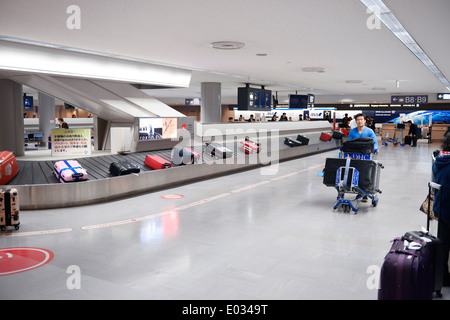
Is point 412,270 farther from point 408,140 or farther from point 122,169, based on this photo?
point 408,140

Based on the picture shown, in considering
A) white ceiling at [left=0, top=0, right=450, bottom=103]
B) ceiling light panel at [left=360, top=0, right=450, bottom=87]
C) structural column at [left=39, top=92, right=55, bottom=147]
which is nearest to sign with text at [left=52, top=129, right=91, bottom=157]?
white ceiling at [left=0, top=0, right=450, bottom=103]

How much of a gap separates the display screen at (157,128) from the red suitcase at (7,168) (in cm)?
378

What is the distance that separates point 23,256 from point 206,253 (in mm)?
2344

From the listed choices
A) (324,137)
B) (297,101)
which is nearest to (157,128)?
(324,137)

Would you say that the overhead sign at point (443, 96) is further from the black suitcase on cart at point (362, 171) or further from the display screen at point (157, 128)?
the black suitcase on cart at point (362, 171)

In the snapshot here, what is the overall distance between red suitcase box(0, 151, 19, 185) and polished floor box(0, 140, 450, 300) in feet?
3.08

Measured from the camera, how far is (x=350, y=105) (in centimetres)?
3481

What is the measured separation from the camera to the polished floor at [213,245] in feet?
12.9

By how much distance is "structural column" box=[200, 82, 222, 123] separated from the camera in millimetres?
19328

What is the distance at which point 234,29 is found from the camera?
24.1 feet

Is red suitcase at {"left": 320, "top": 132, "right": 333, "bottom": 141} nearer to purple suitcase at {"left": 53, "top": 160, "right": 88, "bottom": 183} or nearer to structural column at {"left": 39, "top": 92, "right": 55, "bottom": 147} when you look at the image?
structural column at {"left": 39, "top": 92, "right": 55, "bottom": 147}

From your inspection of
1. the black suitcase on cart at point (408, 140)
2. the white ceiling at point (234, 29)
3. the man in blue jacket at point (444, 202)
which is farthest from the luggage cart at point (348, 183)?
the black suitcase on cart at point (408, 140)

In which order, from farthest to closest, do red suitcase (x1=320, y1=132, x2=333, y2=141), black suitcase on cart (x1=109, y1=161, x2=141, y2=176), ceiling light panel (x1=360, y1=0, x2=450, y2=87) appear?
red suitcase (x1=320, y1=132, x2=333, y2=141)
black suitcase on cart (x1=109, y1=161, x2=141, y2=176)
ceiling light panel (x1=360, y1=0, x2=450, y2=87)
